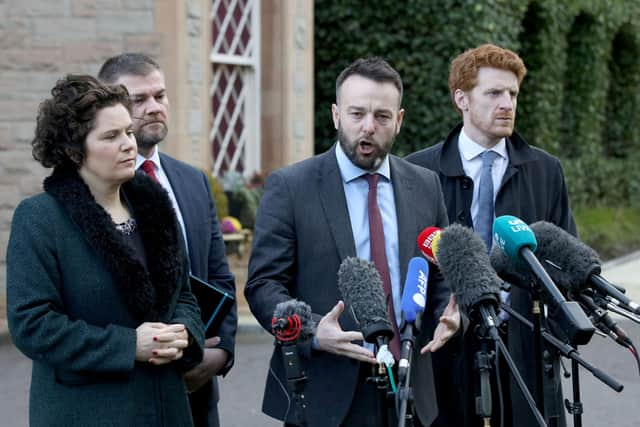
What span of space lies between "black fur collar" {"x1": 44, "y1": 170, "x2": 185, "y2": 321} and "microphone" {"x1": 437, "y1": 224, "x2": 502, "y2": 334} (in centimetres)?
97

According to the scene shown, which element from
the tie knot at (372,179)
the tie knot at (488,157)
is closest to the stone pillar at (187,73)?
the tie knot at (488,157)

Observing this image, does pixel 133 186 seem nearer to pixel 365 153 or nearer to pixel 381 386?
pixel 365 153

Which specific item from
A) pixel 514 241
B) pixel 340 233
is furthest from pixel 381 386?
pixel 340 233

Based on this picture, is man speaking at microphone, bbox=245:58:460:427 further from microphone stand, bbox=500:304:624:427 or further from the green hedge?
the green hedge

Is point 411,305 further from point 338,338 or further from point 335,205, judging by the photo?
point 335,205

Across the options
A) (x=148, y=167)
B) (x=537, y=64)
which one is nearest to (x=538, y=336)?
(x=148, y=167)

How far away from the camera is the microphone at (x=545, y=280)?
139 inches

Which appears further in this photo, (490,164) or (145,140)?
(490,164)

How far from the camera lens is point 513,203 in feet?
19.2

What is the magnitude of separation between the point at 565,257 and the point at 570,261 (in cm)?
5

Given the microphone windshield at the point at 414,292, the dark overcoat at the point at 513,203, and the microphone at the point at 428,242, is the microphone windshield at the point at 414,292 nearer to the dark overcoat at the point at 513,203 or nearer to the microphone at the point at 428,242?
the microphone at the point at 428,242

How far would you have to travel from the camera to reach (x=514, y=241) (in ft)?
12.7

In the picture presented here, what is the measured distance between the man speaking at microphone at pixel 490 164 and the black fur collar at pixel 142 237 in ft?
6.27

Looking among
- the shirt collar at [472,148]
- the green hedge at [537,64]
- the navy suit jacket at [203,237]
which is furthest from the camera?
the green hedge at [537,64]
